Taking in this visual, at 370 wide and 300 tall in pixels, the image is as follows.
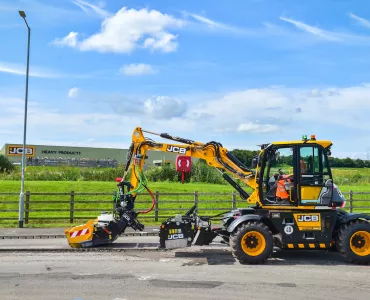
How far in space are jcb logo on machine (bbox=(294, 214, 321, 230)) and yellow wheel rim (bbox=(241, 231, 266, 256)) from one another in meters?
0.98

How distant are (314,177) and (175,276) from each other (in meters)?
4.04

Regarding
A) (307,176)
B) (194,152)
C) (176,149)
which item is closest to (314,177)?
(307,176)

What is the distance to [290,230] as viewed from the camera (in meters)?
10.3

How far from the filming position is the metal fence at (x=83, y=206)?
1906 cm

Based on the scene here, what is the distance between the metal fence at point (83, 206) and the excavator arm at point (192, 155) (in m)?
6.55

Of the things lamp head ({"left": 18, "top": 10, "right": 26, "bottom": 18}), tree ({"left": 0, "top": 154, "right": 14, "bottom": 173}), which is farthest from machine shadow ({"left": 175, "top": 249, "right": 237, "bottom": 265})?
tree ({"left": 0, "top": 154, "right": 14, "bottom": 173})

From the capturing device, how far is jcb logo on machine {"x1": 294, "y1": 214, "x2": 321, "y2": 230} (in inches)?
404

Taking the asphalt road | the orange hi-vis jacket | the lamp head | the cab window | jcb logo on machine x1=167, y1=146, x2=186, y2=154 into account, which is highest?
the lamp head

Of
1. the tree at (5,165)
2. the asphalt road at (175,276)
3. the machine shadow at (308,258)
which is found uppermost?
the tree at (5,165)

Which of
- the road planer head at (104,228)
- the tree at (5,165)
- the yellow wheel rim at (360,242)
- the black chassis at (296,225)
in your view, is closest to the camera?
the yellow wheel rim at (360,242)

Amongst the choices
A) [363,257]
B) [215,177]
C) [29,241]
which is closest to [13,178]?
[215,177]

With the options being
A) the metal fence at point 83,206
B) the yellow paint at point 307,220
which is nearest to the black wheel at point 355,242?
the yellow paint at point 307,220

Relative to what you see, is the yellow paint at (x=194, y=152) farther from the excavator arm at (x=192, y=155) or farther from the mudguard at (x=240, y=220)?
the mudguard at (x=240, y=220)

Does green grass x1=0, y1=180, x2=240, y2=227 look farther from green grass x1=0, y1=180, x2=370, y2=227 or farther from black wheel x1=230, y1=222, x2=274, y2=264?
black wheel x1=230, y1=222, x2=274, y2=264
